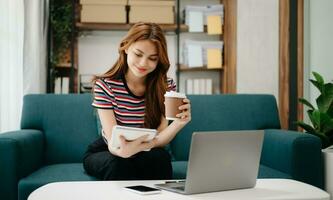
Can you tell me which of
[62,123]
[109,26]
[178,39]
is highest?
[109,26]

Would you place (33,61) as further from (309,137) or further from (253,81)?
(309,137)

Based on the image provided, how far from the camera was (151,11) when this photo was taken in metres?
4.22

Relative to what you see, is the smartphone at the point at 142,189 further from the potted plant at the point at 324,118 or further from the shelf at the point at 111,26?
the shelf at the point at 111,26

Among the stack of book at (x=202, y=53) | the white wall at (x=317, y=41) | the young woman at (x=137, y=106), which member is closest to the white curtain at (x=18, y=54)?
the young woman at (x=137, y=106)

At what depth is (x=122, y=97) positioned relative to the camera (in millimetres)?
2062

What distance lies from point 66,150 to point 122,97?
72 cm

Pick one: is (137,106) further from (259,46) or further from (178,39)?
(178,39)

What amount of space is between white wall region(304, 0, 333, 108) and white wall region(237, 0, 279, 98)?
28 centimetres

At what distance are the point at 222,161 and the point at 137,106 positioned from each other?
79 centimetres

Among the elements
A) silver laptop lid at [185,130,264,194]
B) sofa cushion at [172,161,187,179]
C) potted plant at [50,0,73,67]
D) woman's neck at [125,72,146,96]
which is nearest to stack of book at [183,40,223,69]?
potted plant at [50,0,73,67]

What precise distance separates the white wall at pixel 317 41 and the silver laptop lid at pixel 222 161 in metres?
2.36

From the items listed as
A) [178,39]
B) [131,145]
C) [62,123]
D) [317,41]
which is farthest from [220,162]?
[178,39]

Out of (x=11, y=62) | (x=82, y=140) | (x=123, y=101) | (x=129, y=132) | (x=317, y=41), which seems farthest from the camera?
(x=317, y=41)

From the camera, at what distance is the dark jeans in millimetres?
1819
